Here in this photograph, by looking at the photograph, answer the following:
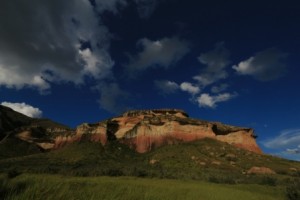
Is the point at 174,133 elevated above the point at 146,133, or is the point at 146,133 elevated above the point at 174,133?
the point at 146,133

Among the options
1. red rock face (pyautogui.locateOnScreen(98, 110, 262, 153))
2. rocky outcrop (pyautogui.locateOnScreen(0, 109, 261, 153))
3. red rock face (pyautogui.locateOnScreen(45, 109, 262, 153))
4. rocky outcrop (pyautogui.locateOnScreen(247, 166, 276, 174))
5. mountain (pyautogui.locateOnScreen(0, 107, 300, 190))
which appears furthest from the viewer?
rocky outcrop (pyautogui.locateOnScreen(0, 109, 261, 153))

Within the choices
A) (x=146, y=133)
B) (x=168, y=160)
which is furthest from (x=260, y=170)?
(x=146, y=133)

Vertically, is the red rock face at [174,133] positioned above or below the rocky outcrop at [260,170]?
above

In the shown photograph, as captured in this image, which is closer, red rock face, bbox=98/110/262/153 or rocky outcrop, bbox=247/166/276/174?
A: rocky outcrop, bbox=247/166/276/174

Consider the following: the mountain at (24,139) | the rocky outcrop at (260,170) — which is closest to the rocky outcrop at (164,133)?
the mountain at (24,139)

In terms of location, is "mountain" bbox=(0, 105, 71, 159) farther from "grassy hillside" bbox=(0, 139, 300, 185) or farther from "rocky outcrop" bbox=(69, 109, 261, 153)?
"grassy hillside" bbox=(0, 139, 300, 185)

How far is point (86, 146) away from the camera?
137 m

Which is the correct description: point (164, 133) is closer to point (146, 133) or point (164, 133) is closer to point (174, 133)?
point (174, 133)

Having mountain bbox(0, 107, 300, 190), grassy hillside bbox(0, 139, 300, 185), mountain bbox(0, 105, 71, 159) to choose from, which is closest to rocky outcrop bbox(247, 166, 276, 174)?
mountain bbox(0, 107, 300, 190)

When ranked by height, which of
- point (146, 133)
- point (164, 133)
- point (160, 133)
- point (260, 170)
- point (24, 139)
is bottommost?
point (260, 170)

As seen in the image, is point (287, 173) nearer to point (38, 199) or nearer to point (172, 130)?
point (172, 130)

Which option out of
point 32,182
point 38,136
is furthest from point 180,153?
point 32,182

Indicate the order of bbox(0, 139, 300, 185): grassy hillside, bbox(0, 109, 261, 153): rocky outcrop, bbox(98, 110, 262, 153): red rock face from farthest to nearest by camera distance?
bbox(0, 109, 261, 153): rocky outcrop, bbox(98, 110, 262, 153): red rock face, bbox(0, 139, 300, 185): grassy hillside

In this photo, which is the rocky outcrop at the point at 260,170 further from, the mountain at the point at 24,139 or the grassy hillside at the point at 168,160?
the mountain at the point at 24,139
